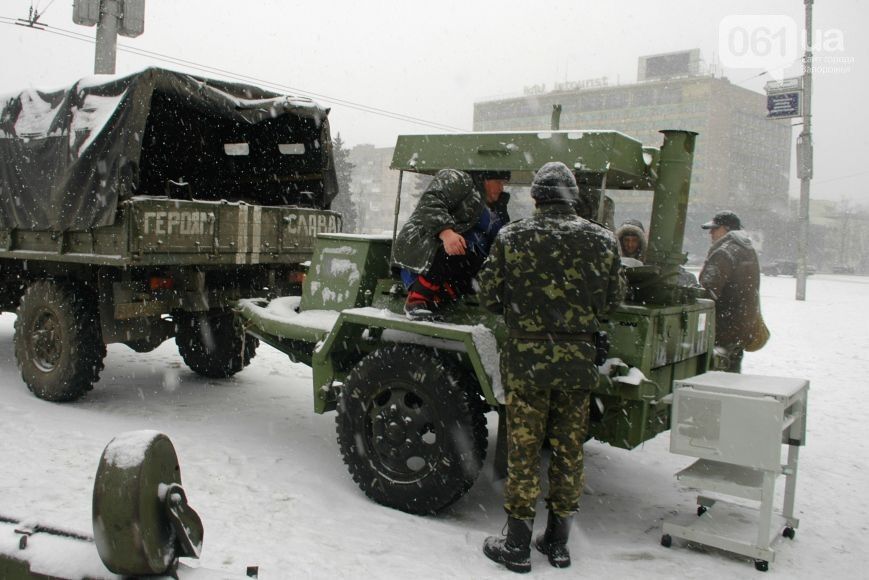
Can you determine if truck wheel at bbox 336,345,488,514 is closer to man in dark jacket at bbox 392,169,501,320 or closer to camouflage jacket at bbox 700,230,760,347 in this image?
man in dark jacket at bbox 392,169,501,320

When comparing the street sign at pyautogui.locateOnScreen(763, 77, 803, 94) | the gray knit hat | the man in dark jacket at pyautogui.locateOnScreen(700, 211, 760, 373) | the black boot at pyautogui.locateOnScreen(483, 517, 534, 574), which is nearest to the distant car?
the street sign at pyautogui.locateOnScreen(763, 77, 803, 94)

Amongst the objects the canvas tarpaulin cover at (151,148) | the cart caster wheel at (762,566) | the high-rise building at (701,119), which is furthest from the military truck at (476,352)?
the high-rise building at (701,119)

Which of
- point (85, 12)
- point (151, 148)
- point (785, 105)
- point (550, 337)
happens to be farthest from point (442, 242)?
point (785, 105)

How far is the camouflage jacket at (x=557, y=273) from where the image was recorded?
12.2 feet

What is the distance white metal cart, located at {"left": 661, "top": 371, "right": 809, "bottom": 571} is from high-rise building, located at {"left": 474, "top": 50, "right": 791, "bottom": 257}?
46.3 metres

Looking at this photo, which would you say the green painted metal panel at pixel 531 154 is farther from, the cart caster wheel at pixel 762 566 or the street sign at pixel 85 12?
the street sign at pixel 85 12

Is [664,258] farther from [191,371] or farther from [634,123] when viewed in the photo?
[634,123]

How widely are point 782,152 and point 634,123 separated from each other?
65.4 feet

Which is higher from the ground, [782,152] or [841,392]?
[782,152]

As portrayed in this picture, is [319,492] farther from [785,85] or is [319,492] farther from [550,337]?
[785,85]

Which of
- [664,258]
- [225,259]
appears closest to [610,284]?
[664,258]

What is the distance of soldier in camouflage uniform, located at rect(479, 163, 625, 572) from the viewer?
372 centimetres

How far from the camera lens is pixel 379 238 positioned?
5.15 m

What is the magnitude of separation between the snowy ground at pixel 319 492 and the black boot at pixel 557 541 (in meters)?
0.07
